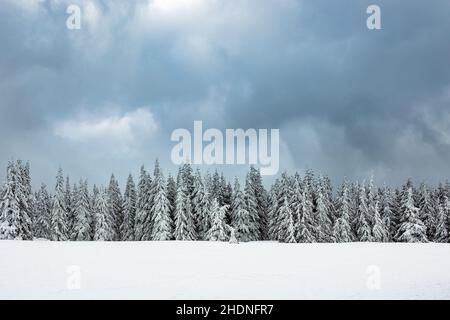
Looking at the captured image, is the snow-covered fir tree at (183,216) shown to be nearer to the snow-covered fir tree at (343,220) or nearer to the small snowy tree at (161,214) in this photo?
the small snowy tree at (161,214)

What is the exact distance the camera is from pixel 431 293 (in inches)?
656

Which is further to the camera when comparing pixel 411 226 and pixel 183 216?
pixel 411 226

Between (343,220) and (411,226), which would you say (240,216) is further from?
(411,226)

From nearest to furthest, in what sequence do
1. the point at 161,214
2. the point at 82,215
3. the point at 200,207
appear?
1. the point at 161,214
2. the point at 200,207
3. the point at 82,215

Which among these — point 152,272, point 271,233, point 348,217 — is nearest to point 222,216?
point 271,233

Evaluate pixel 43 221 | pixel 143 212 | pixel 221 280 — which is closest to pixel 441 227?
pixel 143 212

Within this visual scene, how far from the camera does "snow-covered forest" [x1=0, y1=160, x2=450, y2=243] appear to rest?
72.8m

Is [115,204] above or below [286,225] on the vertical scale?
above

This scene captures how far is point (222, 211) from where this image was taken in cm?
7356

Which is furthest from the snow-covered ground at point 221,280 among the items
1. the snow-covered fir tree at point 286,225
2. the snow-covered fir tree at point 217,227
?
the snow-covered fir tree at point 217,227

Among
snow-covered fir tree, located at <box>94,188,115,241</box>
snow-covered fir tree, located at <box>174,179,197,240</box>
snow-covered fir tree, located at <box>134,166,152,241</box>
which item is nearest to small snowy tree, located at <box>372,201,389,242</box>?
snow-covered fir tree, located at <box>174,179,197,240</box>

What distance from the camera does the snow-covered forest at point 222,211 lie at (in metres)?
72.8

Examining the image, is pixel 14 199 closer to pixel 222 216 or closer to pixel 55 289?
pixel 222 216

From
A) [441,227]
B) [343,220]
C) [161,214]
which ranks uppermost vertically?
[161,214]
